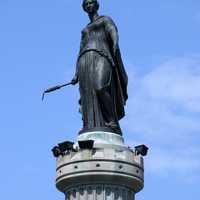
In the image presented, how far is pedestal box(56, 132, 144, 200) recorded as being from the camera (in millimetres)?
19594

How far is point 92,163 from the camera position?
773 inches

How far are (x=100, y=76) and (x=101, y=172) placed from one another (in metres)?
2.87

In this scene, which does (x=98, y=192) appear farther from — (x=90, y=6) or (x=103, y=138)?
(x=90, y=6)

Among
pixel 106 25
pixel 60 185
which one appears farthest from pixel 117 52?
pixel 60 185

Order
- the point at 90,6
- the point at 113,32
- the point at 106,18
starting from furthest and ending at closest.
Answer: the point at 90,6, the point at 106,18, the point at 113,32

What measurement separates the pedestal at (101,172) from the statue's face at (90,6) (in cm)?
407

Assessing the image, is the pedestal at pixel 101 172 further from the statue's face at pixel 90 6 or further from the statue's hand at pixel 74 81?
the statue's face at pixel 90 6

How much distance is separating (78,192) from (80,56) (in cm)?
407

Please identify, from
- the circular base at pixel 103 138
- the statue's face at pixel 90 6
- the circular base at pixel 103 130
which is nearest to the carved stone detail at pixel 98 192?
the circular base at pixel 103 138

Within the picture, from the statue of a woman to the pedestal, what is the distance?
883 mm

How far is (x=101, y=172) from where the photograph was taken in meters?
19.5

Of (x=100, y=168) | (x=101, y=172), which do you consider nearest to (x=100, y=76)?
(x=100, y=168)

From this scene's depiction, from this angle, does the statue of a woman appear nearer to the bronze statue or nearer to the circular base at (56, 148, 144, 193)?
the bronze statue

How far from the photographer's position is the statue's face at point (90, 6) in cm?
2219
